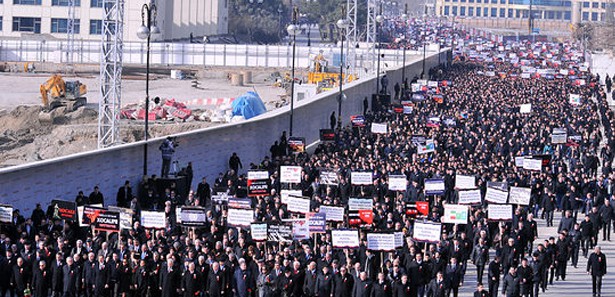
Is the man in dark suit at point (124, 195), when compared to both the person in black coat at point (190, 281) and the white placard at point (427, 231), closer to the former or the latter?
the white placard at point (427, 231)

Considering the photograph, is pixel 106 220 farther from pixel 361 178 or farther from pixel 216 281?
pixel 361 178

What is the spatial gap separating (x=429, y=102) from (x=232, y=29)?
304 feet

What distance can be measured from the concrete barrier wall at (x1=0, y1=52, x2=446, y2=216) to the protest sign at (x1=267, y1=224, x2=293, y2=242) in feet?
20.7

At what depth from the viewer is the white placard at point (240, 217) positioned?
2675cm

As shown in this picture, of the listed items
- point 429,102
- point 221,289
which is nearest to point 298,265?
point 221,289

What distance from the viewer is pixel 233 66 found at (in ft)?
376

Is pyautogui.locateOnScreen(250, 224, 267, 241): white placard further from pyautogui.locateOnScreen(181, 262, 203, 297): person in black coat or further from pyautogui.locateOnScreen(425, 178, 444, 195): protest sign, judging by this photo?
pyautogui.locateOnScreen(425, 178, 444, 195): protest sign

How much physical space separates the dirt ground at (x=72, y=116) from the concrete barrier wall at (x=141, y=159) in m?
8.04

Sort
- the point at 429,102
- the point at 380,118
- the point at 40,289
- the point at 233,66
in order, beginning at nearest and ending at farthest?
the point at 40,289 < the point at 380,118 < the point at 429,102 < the point at 233,66

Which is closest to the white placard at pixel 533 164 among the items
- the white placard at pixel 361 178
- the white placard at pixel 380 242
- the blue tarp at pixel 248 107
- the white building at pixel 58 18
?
the white placard at pixel 361 178

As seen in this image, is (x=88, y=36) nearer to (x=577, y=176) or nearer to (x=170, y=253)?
(x=577, y=176)

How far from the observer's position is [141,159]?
1451 inches

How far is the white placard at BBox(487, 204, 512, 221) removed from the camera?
29.8 metres

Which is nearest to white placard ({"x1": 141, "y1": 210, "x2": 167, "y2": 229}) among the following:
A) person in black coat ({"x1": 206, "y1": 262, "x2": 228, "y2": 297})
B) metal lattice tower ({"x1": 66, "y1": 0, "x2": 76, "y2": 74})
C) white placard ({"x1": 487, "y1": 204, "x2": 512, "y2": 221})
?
person in black coat ({"x1": 206, "y1": 262, "x2": 228, "y2": 297})
